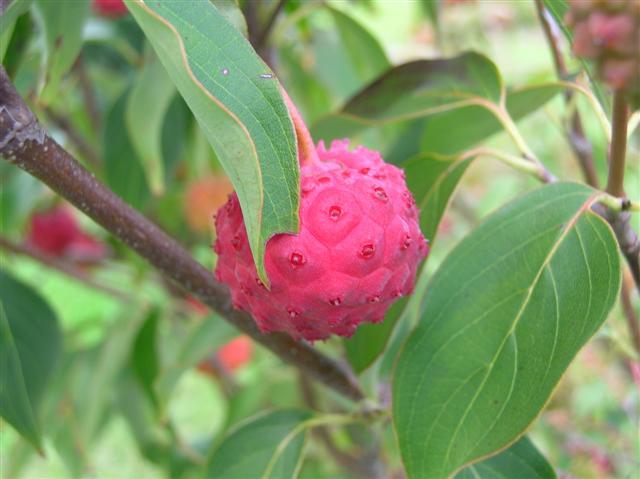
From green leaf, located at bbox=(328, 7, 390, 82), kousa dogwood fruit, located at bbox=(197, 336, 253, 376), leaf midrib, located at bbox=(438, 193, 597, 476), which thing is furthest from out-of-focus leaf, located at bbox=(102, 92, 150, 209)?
kousa dogwood fruit, located at bbox=(197, 336, 253, 376)

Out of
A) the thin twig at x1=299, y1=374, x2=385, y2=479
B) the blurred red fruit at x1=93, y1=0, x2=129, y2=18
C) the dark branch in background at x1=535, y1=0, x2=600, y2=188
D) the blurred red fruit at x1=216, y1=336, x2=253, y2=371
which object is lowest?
the blurred red fruit at x1=216, y1=336, x2=253, y2=371

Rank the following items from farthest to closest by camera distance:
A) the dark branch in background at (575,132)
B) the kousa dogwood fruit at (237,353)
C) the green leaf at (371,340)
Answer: the kousa dogwood fruit at (237,353) → the dark branch in background at (575,132) → the green leaf at (371,340)

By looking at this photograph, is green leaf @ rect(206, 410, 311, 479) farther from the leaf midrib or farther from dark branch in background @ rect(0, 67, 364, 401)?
the leaf midrib

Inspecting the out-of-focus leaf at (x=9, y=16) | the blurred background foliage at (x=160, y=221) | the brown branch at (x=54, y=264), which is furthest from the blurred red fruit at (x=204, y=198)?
the out-of-focus leaf at (x=9, y=16)

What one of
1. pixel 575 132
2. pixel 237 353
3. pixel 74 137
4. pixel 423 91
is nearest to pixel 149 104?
pixel 423 91

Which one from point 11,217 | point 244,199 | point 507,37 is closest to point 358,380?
point 244,199

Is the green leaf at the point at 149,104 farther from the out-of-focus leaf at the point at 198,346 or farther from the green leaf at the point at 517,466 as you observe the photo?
the green leaf at the point at 517,466

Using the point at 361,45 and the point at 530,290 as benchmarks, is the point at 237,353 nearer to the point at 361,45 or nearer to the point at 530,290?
the point at 361,45
